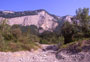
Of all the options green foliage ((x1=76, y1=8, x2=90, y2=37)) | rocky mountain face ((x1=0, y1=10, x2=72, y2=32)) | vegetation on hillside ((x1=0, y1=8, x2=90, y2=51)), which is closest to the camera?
vegetation on hillside ((x1=0, y1=8, x2=90, y2=51))

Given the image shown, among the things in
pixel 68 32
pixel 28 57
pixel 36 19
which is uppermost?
pixel 36 19

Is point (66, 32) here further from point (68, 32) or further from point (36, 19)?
point (36, 19)

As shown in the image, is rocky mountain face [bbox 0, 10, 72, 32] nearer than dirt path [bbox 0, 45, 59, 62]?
No

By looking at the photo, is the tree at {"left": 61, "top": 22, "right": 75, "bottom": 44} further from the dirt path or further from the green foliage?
the dirt path

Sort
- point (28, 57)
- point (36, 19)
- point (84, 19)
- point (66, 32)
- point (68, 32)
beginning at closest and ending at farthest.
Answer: point (28, 57)
point (84, 19)
point (68, 32)
point (66, 32)
point (36, 19)

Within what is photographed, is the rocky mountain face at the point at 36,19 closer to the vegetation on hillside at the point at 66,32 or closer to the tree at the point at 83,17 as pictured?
the vegetation on hillside at the point at 66,32

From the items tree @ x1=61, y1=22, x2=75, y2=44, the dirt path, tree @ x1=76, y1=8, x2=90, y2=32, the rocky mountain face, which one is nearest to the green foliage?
tree @ x1=76, y1=8, x2=90, y2=32

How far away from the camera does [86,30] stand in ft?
72.6

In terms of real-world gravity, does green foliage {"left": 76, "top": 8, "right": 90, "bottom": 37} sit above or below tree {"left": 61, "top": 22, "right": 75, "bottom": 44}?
above

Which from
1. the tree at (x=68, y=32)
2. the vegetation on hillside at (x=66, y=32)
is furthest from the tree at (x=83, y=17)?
the tree at (x=68, y=32)

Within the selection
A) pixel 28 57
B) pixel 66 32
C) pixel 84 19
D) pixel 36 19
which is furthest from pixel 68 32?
pixel 36 19

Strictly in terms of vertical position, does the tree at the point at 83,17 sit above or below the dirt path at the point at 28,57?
above

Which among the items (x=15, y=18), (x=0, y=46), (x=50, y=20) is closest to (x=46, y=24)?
(x=50, y=20)

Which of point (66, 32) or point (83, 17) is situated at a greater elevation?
point (83, 17)
